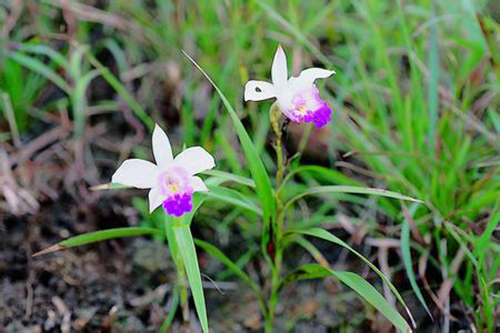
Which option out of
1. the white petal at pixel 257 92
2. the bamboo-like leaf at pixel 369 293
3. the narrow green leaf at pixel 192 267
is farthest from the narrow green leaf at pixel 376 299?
the white petal at pixel 257 92

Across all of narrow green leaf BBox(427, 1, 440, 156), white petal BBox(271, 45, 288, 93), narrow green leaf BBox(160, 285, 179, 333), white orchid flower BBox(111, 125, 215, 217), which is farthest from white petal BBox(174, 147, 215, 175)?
narrow green leaf BBox(427, 1, 440, 156)

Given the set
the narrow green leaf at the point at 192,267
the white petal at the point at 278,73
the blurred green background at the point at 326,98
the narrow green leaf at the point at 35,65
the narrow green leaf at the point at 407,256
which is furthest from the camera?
the narrow green leaf at the point at 35,65

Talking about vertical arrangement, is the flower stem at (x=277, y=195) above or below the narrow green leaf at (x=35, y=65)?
below

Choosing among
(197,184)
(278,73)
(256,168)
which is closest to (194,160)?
(197,184)

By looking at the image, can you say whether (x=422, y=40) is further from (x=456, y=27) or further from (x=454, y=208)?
(x=454, y=208)

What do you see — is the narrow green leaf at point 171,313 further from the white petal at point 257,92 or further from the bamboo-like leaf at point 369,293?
the white petal at point 257,92
